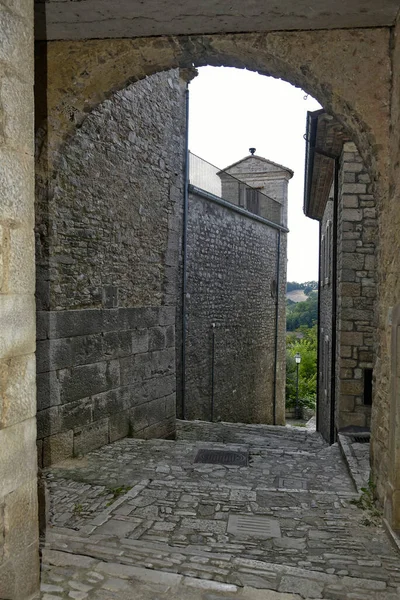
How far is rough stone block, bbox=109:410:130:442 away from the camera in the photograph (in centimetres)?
663

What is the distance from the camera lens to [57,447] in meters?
5.64

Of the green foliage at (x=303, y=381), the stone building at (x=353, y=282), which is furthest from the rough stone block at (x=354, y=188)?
the green foliage at (x=303, y=381)

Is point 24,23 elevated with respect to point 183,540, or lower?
elevated

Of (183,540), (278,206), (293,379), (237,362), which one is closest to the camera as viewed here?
(183,540)

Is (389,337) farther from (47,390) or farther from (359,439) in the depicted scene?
(47,390)

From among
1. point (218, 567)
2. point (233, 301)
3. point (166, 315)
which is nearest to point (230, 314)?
point (233, 301)

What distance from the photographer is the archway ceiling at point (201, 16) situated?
12.3 feet

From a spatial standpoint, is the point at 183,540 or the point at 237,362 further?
the point at 237,362

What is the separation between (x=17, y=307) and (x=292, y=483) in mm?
3867

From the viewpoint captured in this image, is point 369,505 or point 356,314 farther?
point 356,314

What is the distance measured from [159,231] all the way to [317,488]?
460 cm

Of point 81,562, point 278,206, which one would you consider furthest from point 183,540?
point 278,206

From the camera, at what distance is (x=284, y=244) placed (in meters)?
18.3

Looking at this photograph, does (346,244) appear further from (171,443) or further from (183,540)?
(183,540)
